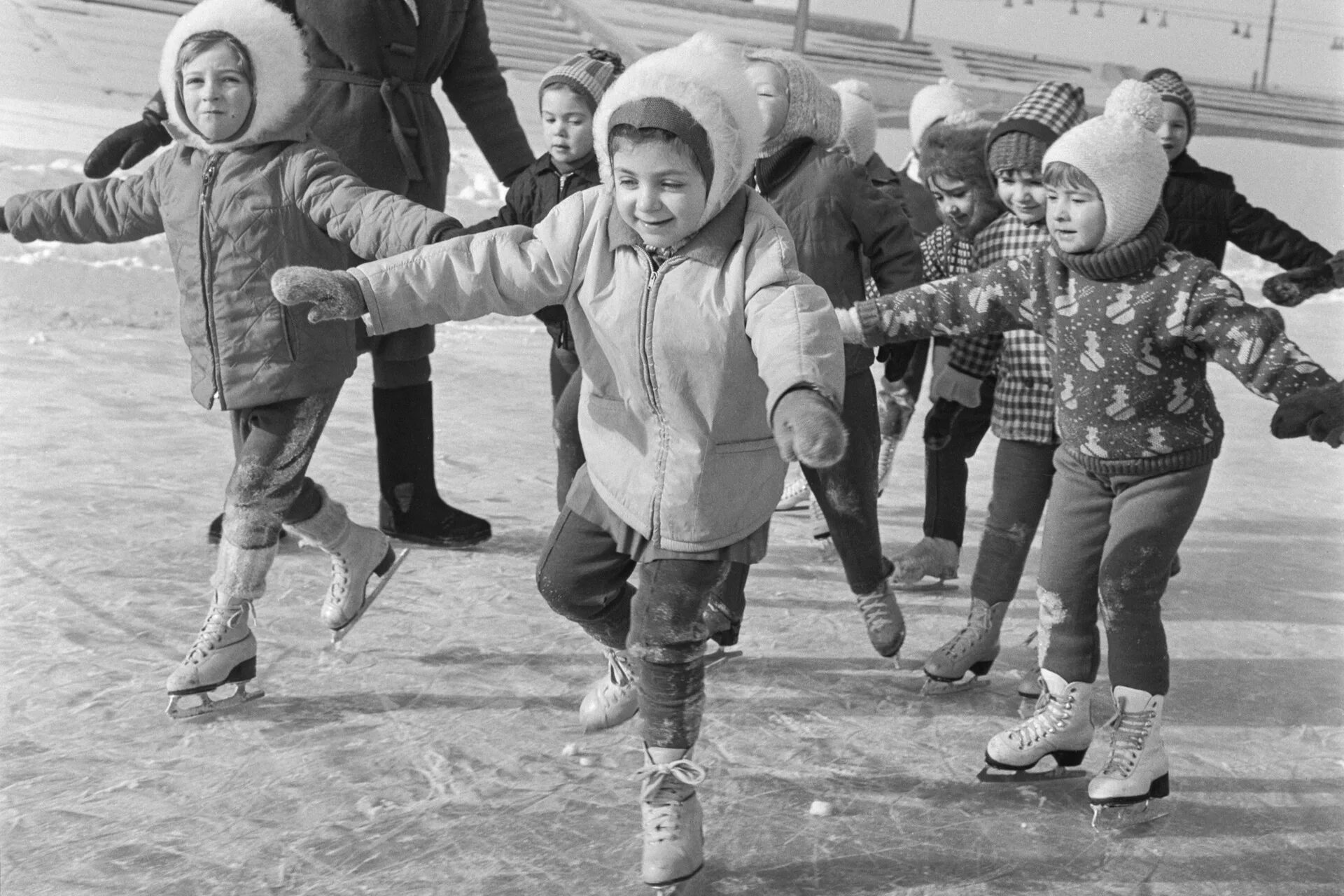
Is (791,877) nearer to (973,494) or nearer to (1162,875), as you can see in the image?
(1162,875)

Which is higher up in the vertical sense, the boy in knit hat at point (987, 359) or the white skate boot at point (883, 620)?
the boy in knit hat at point (987, 359)

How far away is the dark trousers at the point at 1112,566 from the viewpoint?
288cm

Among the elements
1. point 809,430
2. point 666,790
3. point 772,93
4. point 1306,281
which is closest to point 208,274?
point 772,93

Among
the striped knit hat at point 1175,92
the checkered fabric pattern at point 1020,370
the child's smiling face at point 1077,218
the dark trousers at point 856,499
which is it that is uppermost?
the striped knit hat at point 1175,92

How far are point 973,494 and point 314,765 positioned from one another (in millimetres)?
3427

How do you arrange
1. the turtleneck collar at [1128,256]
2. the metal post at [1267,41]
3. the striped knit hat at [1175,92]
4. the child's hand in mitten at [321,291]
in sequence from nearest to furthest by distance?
the child's hand in mitten at [321,291]
the turtleneck collar at [1128,256]
the striped knit hat at [1175,92]
the metal post at [1267,41]

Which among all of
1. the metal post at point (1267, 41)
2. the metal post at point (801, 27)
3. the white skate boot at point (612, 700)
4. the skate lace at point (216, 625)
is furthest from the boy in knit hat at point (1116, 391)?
the metal post at point (1267, 41)

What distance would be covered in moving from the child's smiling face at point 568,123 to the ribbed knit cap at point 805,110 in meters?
0.50

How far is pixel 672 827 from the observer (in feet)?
8.57

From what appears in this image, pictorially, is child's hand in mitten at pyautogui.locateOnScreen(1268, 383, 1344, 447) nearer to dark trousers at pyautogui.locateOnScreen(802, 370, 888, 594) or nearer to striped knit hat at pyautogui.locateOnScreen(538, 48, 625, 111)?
dark trousers at pyautogui.locateOnScreen(802, 370, 888, 594)

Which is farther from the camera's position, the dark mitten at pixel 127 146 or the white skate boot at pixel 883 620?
the dark mitten at pixel 127 146

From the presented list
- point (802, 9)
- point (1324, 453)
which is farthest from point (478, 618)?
point (802, 9)

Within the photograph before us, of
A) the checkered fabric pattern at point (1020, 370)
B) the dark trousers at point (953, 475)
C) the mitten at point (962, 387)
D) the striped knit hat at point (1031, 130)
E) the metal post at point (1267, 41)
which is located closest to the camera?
the checkered fabric pattern at point (1020, 370)

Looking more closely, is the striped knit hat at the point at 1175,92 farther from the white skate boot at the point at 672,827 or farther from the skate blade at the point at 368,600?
the white skate boot at the point at 672,827
